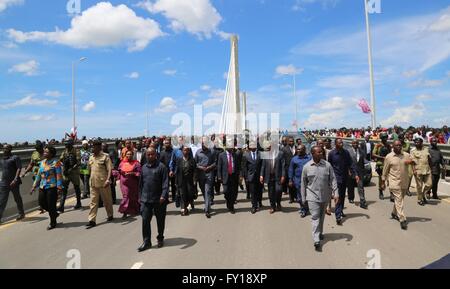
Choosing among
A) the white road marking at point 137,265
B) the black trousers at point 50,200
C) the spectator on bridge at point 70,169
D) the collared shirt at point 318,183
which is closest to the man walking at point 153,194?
the white road marking at point 137,265

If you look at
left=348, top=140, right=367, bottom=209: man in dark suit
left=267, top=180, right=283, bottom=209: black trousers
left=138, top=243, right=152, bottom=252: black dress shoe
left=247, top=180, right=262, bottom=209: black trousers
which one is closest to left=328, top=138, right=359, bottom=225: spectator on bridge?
left=348, top=140, right=367, bottom=209: man in dark suit

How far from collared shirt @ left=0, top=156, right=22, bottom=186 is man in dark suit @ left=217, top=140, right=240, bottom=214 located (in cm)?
499

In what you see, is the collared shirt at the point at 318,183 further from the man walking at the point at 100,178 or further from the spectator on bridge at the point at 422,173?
the man walking at the point at 100,178

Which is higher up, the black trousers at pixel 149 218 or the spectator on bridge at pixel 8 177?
the spectator on bridge at pixel 8 177

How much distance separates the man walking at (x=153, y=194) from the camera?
5.79 m

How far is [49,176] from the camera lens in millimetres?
7438

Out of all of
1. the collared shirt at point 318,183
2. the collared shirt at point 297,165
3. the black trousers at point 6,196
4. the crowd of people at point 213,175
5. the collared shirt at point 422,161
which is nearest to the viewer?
the collared shirt at point 318,183

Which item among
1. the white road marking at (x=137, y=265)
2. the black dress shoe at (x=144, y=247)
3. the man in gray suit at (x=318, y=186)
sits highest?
the man in gray suit at (x=318, y=186)

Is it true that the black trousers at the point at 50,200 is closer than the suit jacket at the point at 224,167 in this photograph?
Yes

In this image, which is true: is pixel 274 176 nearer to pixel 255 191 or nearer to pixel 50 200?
pixel 255 191

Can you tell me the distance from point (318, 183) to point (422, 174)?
4791mm

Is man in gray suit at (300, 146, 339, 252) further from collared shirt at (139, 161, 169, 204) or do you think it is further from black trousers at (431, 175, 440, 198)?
black trousers at (431, 175, 440, 198)
